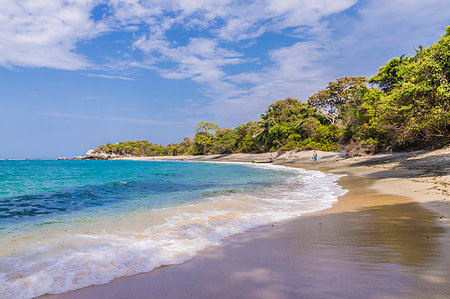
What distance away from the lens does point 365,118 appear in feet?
89.7

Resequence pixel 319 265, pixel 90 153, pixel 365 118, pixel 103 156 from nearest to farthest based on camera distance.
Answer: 1. pixel 319 265
2. pixel 365 118
3. pixel 103 156
4. pixel 90 153

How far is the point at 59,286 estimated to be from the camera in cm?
296

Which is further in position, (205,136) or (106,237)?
(205,136)

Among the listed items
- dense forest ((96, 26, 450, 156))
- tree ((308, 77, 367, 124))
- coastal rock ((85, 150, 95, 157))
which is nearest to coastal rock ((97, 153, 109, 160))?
coastal rock ((85, 150, 95, 157))

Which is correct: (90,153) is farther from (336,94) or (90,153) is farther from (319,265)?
(319,265)

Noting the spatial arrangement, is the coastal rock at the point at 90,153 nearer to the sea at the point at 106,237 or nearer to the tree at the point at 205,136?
the tree at the point at 205,136

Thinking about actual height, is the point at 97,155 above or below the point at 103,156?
above

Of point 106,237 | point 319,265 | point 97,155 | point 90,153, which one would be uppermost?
point 90,153

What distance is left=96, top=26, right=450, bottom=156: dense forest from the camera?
14.6m

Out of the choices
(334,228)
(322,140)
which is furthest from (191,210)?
(322,140)

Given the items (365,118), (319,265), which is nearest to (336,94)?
(365,118)

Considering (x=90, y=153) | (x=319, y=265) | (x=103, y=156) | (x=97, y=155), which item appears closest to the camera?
(x=319, y=265)

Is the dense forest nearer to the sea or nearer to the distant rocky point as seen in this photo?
the sea

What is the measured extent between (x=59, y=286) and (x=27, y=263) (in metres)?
1.27
